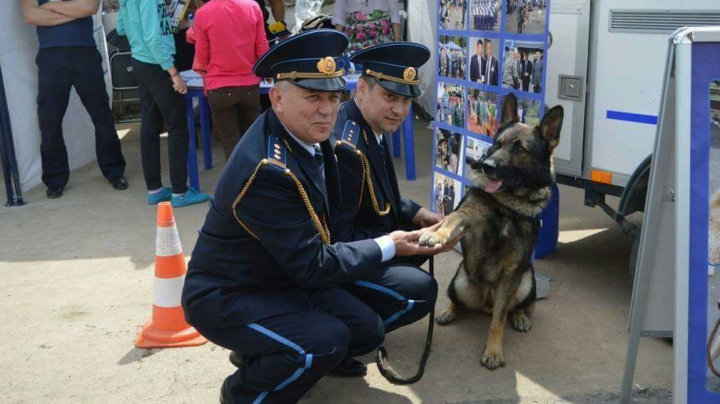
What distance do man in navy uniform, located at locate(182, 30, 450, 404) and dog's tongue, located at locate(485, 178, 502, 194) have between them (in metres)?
0.82

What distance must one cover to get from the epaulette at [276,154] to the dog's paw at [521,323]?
1828mm

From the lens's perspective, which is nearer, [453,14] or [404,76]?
[404,76]

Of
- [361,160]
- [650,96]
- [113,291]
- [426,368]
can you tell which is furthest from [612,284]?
[113,291]

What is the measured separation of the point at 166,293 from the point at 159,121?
279cm

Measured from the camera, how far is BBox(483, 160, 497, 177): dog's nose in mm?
3691

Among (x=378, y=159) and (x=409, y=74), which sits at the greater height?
(x=409, y=74)

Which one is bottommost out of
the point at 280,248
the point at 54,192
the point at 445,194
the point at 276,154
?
the point at 54,192

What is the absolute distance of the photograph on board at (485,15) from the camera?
445cm

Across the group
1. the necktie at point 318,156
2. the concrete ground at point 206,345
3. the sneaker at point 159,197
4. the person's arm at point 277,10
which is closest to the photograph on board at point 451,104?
the concrete ground at point 206,345

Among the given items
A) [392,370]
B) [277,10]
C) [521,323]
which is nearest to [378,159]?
[392,370]

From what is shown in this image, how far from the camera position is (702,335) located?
254cm

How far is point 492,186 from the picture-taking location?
12.3 feet

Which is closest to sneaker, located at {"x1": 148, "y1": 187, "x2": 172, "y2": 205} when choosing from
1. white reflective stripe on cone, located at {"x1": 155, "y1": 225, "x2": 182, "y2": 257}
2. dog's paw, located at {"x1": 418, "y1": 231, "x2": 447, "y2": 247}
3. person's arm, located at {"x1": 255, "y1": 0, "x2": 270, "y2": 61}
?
person's arm, located at {"x1": 255, "y1": 0, "x2": 270, "y2": 61}

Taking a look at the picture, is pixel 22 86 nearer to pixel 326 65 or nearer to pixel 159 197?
pixel 159 197
